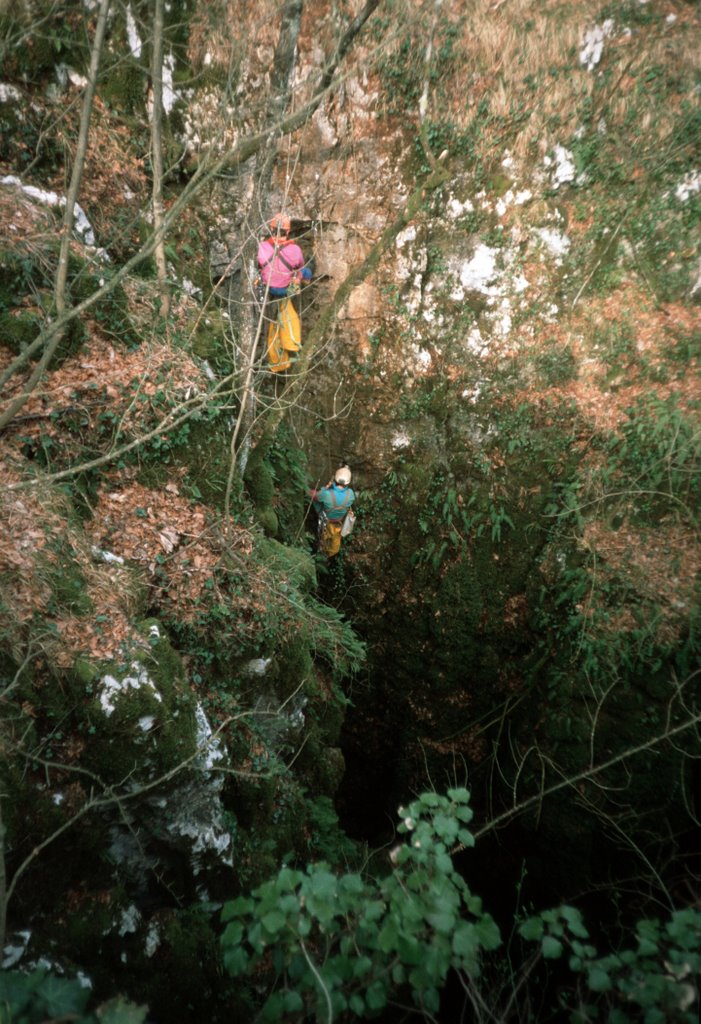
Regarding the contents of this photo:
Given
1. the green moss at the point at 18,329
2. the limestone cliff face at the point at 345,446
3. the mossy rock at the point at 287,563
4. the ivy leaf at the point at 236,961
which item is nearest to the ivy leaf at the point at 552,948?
the ivy leaf at the point at 236,961

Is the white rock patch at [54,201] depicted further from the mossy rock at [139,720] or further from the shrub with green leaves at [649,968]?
the shrub with green leaves at [649,968]

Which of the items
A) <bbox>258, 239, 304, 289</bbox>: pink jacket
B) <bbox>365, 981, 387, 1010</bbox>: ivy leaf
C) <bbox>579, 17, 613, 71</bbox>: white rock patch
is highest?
<bbox>579, 17, 613, 71</bbox>: white rock patch

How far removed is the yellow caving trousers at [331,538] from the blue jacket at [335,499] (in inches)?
8.0

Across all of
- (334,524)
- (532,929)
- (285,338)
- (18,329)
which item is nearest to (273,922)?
(532,929)

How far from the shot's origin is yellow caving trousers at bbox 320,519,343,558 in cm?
866

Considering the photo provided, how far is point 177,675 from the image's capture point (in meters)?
4.81

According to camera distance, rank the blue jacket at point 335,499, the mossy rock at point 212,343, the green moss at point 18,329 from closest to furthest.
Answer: the green moss at point 18,329
the mossy rock at point 212,343
the blue jacket at point 335,499

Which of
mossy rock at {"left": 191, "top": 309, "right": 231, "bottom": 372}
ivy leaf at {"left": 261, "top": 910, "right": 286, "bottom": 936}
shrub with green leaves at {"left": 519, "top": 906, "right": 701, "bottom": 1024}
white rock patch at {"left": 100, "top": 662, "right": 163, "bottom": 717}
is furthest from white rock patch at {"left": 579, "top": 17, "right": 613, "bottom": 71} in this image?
ivy leaf at {"left": 261, "top": 910, "right": 286, "bottom": 936}

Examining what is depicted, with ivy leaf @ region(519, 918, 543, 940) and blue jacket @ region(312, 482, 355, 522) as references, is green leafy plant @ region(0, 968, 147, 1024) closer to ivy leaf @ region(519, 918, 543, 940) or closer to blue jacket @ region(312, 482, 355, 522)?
ivy leaf @ region(519, 918, 543, 940)

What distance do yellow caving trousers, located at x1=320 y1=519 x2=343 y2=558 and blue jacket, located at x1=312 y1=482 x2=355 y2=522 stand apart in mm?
204

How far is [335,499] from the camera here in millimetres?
8234

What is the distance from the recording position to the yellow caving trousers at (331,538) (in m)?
8.66

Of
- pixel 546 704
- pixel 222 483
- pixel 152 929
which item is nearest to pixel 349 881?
pixel 152 929

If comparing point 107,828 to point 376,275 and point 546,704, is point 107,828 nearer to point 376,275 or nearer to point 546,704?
point 546,704
